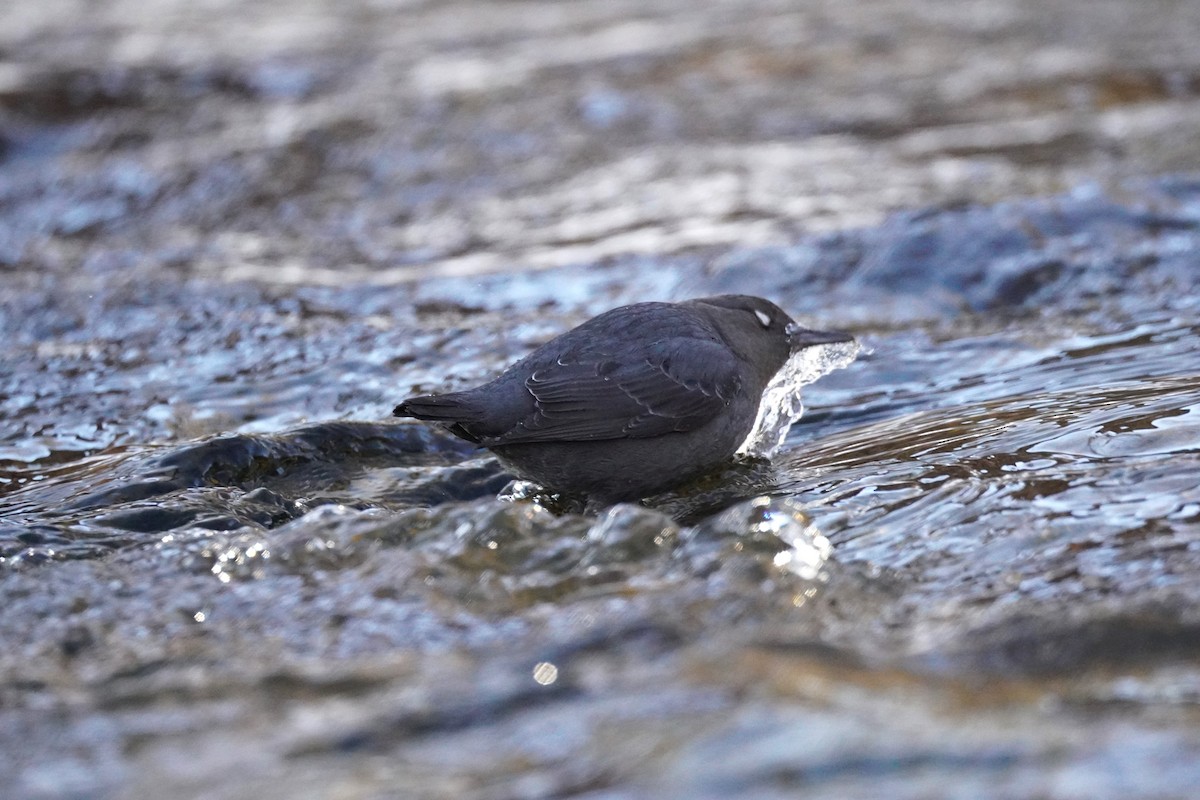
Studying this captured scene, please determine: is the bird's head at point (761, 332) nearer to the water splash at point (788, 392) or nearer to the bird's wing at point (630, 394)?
the water splash at point (788, 392)

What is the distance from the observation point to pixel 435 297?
7.43 m

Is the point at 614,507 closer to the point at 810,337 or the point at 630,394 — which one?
the point at 630,394

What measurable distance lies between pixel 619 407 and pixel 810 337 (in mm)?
978

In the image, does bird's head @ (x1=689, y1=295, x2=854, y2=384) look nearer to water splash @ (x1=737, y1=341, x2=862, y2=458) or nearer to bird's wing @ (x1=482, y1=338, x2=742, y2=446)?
water splash @ (x1=737, y1=341, x2=862, y2=458)

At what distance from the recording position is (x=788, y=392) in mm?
5629

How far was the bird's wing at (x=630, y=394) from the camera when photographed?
15.6 ft

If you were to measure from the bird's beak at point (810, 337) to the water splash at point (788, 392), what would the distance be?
42mm

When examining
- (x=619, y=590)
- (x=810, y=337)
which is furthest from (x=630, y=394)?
(x=619, y=590)

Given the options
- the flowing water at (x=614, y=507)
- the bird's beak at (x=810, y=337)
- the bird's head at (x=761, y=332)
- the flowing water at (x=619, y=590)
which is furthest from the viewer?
the bird's beak at (x=810, y=337)

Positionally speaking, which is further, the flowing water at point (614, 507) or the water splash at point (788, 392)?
the water splash at point (788, 392)

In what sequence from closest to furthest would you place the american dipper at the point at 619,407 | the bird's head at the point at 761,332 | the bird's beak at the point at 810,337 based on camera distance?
the american dipper at the point at 619,407 → the bird's head at the point at 761,332 → the bird's beak at the point at 810,337

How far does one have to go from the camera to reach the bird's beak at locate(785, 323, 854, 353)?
544 cm


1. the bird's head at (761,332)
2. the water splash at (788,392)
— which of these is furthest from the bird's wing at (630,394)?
the water splash at (788,392)

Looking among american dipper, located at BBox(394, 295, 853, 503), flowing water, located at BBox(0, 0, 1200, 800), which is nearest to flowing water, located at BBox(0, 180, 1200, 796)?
flowing water, located at BBox(0, 0, 1200, 800)
